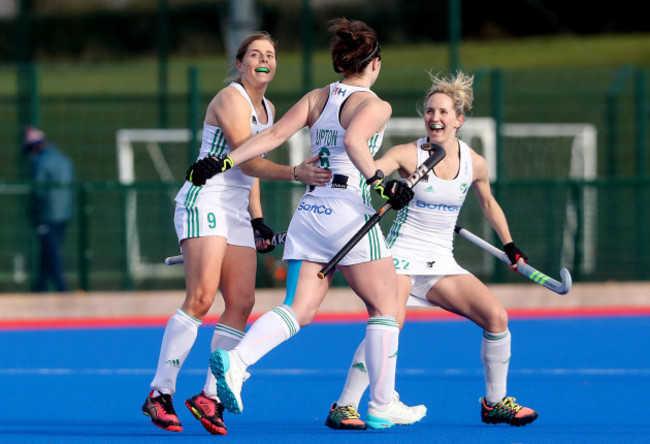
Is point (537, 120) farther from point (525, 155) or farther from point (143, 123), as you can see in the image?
point (143, 123)

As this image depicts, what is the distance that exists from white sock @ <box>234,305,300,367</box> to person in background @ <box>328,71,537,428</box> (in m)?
0.67

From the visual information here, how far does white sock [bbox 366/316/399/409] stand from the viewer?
6.48 metres

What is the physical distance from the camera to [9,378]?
9211mm

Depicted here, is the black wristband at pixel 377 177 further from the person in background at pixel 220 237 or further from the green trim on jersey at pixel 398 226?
the green trim on jersey at pixel 398 226

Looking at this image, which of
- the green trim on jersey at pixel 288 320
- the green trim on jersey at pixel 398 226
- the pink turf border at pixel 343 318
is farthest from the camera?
the pink turf border at pixel 343 318

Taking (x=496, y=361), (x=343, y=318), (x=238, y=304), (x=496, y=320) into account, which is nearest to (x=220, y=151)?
(x=238, y=304)

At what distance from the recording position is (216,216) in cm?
671

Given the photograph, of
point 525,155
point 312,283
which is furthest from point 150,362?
point 525,155

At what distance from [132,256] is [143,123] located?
11.5 feet

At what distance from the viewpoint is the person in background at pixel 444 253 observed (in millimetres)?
6926

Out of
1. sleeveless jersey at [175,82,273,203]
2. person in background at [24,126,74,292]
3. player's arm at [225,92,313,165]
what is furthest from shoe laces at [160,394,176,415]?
person in background at [24,126,74,292]

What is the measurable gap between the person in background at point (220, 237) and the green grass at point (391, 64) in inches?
351

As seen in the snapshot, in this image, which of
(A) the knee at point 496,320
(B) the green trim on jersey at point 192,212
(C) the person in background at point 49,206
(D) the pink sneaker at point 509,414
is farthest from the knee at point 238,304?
(C) the person in background at point 49,206

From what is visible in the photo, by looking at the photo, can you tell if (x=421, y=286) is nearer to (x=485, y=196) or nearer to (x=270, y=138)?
(x=485, y=196)
